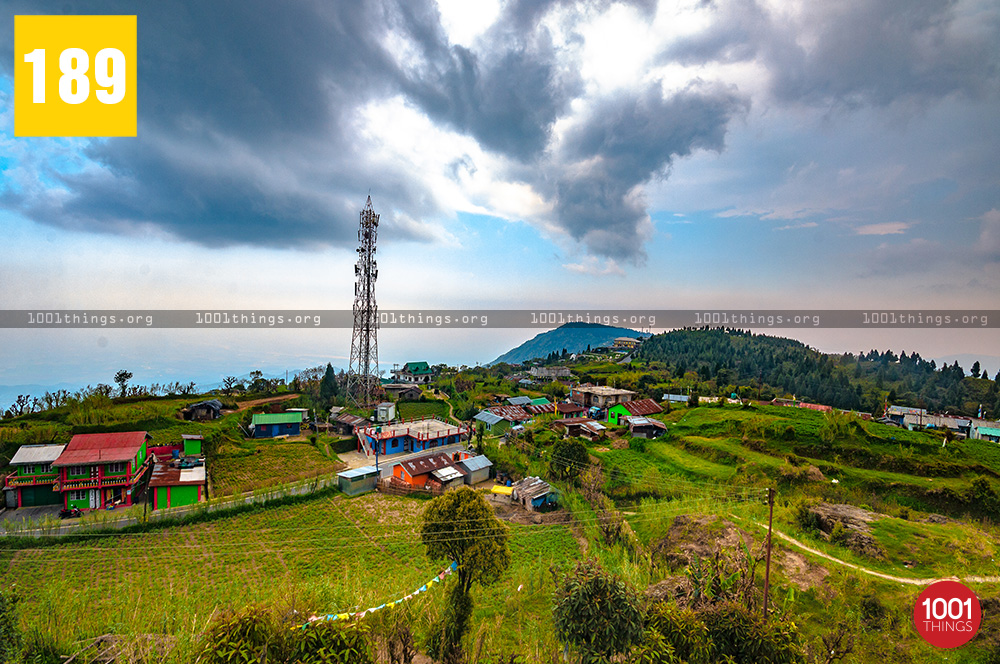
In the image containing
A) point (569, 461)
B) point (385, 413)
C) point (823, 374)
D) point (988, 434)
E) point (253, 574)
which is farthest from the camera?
point (823, 374)

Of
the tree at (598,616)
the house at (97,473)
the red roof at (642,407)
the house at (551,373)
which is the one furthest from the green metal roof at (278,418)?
the house at (551,373)

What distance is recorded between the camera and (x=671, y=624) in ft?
29.8

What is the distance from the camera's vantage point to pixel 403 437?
33.9m

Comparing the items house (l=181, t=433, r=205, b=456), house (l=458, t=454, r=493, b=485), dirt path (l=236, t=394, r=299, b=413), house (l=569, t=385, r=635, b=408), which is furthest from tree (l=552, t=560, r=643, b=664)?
dirt path (l=236, t=394, r=299, b=413)

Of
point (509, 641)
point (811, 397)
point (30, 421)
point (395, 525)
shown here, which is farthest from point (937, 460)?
point (30, 421)

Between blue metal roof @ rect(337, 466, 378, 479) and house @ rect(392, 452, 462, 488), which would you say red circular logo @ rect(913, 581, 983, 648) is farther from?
blue metal roof @ rect(337, 466, 378, 479)

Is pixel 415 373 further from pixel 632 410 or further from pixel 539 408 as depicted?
pixel 632 410

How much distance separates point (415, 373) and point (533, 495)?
4430cm

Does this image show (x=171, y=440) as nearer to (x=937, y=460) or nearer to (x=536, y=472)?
(x=536, y=472)

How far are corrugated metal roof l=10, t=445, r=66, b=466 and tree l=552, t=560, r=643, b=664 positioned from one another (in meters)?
26.6

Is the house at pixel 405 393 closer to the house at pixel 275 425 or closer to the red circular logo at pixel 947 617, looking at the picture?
the house at pixel 275 425

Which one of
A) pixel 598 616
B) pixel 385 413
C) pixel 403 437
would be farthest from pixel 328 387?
pixel 598 616

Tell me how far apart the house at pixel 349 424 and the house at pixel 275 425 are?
131 inches

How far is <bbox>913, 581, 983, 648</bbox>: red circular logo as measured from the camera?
38.1ft
